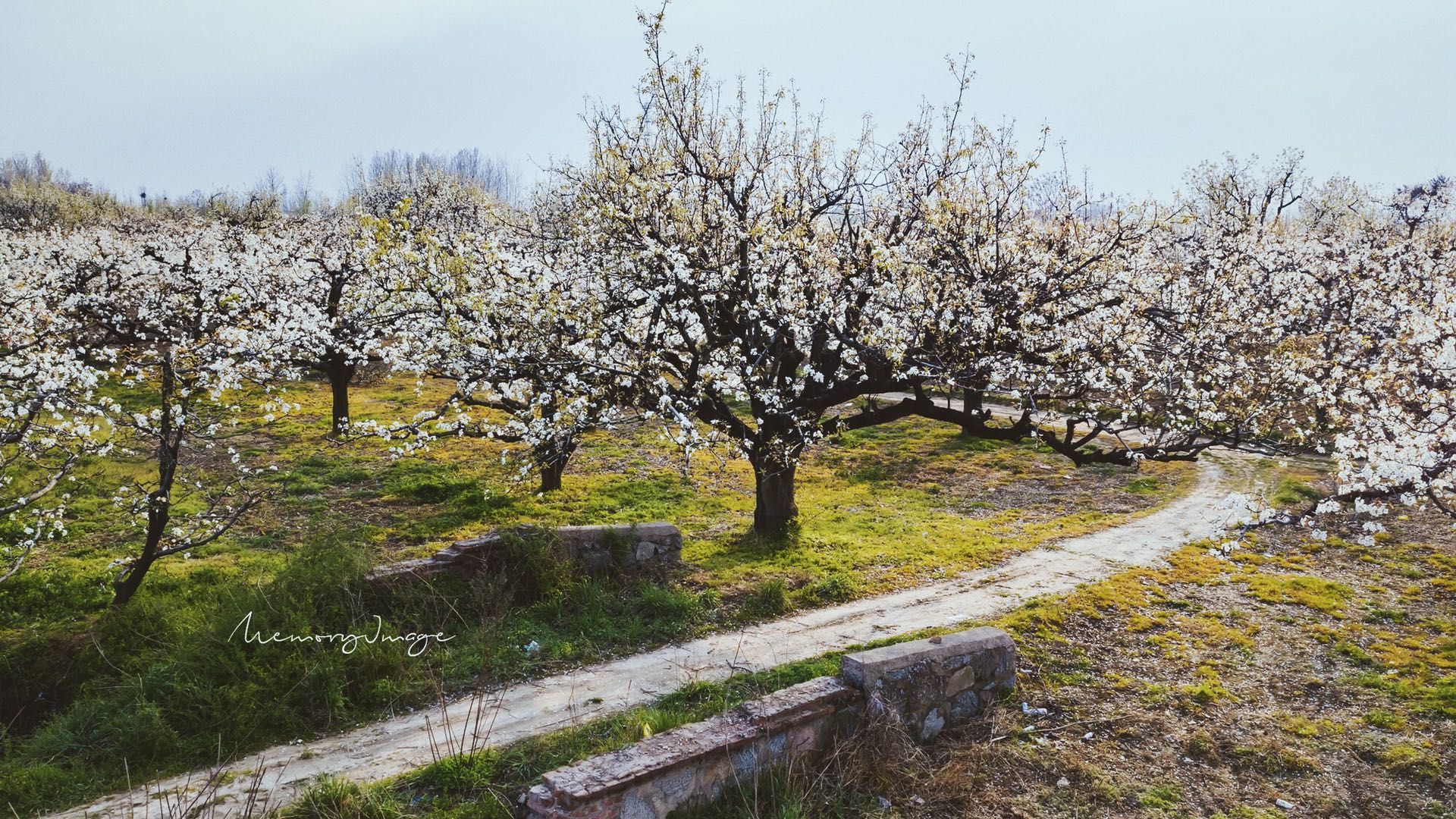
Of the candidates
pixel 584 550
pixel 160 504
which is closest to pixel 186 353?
pixel 160 504

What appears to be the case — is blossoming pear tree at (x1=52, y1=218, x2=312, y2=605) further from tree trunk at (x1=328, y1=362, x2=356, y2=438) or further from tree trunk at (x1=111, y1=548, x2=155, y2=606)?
tree trunk at (x1=328, y1=362, x2=356, y2=438)

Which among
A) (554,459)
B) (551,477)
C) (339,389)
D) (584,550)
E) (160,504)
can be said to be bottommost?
(584,550)

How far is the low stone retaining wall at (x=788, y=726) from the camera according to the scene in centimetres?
598

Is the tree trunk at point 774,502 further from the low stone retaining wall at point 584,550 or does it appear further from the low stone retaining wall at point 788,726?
the low stone retaining wall at point 788,726

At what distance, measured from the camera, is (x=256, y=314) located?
673 inches

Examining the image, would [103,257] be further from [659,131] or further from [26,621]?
[659,131]

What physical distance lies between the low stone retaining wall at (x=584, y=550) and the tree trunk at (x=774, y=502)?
6.19ft

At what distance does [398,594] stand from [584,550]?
7.87ft

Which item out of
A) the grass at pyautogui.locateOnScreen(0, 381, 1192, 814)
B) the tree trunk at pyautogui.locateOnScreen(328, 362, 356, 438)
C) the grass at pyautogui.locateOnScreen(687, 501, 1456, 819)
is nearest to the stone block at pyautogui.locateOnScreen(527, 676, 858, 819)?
the grass at pyautogui.locateOnScreen(687, 501, 1456, 819)

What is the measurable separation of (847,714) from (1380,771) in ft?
15.5

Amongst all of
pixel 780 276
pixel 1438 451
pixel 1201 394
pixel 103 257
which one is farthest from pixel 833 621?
pixel 103 257

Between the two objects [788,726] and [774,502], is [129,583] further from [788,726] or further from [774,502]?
[774,502]

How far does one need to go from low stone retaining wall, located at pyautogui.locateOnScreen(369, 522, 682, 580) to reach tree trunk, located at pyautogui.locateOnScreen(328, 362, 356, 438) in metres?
11.1

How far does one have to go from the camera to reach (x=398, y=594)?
955cm
